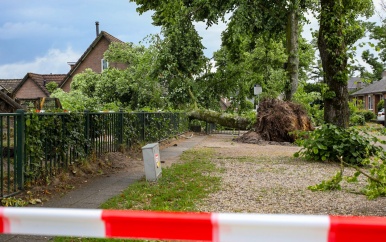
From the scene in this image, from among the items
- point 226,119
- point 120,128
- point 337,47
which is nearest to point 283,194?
point 337,47

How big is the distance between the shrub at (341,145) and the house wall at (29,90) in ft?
156

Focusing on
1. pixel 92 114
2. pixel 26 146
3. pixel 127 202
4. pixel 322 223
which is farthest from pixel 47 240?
pixel 92 114

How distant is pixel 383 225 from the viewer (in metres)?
1.54

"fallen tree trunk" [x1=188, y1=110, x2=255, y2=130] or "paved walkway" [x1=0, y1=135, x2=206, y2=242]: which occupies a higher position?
"fallen tree trunk" [x1=188, y1=110, x2=255, y2=130]

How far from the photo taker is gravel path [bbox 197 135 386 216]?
6.03m

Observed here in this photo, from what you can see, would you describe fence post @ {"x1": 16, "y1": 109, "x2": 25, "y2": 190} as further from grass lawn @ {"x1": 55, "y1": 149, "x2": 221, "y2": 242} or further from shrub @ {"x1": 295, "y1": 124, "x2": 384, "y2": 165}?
shrub @ {"x1": 295, "y1": 124, "x2": 384, "y2": 165}

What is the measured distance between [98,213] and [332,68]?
400 inches

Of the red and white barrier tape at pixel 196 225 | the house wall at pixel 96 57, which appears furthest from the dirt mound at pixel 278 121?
the house wall at pixel 96 57

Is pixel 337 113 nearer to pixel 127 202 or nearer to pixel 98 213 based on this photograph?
pixel 127 202

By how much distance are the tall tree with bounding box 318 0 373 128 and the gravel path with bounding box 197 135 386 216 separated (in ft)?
5.33

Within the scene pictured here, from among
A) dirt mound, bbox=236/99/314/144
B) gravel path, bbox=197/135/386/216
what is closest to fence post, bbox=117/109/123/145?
gravel path, bbox=197/135/386/216

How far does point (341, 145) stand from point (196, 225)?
991cm

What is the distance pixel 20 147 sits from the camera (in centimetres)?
643

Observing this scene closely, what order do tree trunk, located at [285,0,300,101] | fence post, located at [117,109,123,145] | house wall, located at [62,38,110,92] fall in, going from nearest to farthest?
fence post, located at [117,109,123,145] → tree trunk, located at [285,0,300,101] → house wall, located at [62,38,110,92]
